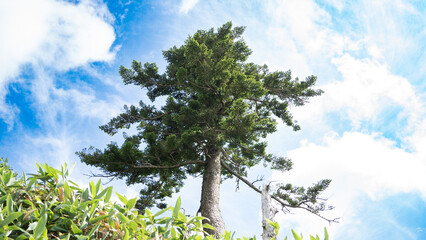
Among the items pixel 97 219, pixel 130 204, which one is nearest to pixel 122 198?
pixel 130 204

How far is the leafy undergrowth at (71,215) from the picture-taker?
1.12m

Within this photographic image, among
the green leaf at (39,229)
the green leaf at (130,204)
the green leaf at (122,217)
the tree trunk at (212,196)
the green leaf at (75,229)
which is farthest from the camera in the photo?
the tree trunk at (212,196)

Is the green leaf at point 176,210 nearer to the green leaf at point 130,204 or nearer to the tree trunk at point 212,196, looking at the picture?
the green leaf at point 130,204

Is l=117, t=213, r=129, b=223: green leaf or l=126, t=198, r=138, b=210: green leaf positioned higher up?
l=126, t=198, r=138, b=210: green leaf

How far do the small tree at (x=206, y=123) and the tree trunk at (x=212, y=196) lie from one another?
27mm

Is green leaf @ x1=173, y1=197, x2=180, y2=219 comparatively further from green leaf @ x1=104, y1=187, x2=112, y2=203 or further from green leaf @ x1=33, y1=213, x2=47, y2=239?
green leaf @ x1=33, y1=213, x2=47, y2=239

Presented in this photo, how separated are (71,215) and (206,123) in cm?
730

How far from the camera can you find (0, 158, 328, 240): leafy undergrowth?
1.12 m

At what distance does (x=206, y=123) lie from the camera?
8469 millimetres

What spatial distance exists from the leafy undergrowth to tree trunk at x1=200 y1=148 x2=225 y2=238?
18.0 feet

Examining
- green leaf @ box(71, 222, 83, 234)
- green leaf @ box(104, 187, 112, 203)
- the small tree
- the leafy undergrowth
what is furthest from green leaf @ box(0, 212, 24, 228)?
the small tree

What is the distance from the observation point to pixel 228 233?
145 centimetres

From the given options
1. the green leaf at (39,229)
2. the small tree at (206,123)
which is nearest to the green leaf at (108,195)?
the green leaf at (39,229)

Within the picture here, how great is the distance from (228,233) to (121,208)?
0.58 metres
